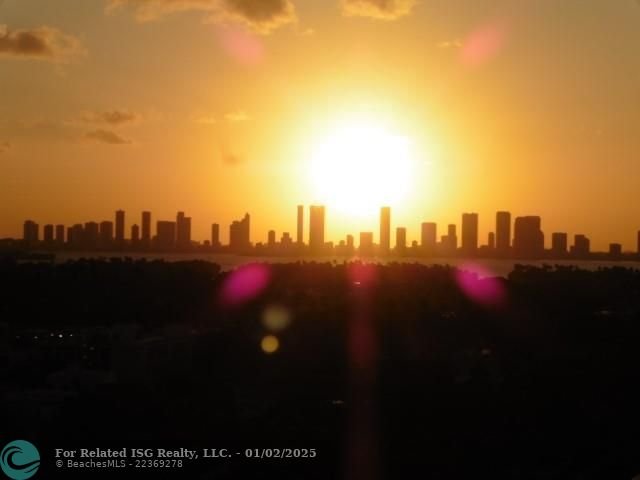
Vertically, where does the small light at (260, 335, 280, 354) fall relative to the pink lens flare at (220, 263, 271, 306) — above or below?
below

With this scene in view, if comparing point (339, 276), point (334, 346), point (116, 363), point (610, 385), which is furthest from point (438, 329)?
point (339, 276)

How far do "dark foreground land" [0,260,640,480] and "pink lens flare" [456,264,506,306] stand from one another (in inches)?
33.8

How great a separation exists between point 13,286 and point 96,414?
74.9 ft

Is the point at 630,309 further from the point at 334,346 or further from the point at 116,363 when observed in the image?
the point at 116,363

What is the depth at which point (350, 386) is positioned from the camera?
10758 mm

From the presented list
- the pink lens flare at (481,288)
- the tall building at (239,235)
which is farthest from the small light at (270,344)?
the tall building at (239,235)

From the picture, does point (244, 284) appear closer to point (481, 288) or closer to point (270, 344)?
point (481, 288)

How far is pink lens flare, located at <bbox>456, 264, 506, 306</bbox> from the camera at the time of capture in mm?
25344

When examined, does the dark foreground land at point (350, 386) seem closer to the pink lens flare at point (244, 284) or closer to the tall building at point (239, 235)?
the pink lens flare at point (244, 284)

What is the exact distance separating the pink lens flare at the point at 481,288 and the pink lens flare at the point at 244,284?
793 centimetres

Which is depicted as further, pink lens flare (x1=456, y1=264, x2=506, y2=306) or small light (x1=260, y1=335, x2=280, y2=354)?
pink lens flare (x1=456, y1=264, x2=506, y2=306)

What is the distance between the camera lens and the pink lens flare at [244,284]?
2741 cm

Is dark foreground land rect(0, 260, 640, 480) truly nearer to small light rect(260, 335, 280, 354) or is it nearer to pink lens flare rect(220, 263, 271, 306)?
small light rect(260, 335, 280, 354)

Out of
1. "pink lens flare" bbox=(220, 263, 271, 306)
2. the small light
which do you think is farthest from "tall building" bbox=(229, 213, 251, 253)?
the small light
